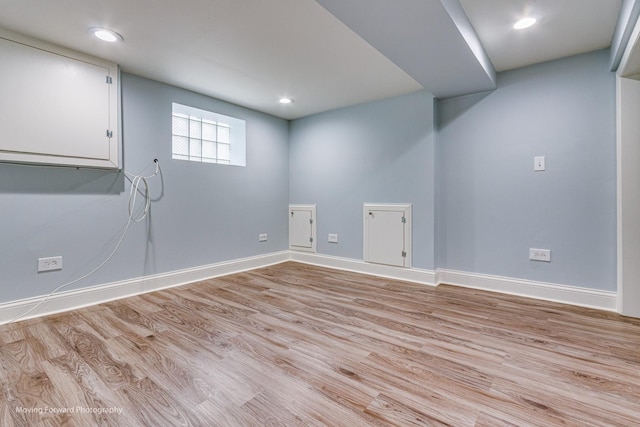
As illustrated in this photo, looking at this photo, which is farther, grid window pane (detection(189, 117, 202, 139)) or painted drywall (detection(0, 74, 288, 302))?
grid window pane (detection(189, 117, 202, 139))

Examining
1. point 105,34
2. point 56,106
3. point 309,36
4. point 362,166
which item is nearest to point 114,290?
point 56,106

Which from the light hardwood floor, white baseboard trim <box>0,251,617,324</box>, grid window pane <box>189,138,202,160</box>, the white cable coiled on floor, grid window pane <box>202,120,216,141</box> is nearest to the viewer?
the light hardwood floor

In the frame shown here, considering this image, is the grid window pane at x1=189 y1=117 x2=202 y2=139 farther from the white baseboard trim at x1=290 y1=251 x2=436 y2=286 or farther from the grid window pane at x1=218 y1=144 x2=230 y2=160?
the white baseboard trim at x1=290 y1=251 x2=436 y2=286

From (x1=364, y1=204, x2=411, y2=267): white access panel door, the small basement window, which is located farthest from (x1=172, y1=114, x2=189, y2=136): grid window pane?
(x1=364, y1=204, x2=411, y2=267): white access panel door

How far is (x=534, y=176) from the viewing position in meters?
2.75

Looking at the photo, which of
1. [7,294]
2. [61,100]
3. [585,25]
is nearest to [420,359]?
[585,25]

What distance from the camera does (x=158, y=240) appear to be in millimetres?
3057

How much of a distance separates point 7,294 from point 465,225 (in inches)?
161

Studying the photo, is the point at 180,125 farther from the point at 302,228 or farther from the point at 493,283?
the point at 493,283

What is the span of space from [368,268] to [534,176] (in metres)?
2.01

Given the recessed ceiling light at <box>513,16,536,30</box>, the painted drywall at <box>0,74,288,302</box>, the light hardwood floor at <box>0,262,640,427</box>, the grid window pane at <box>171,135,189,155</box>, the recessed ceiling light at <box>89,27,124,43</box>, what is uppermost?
the recessed ceiling light at <box>513,16,536,30</box>

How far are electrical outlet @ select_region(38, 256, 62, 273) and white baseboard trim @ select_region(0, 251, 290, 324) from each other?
8.7 inches

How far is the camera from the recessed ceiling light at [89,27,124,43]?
2.12m

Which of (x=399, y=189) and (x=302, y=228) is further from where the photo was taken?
(x=302, y=228)
